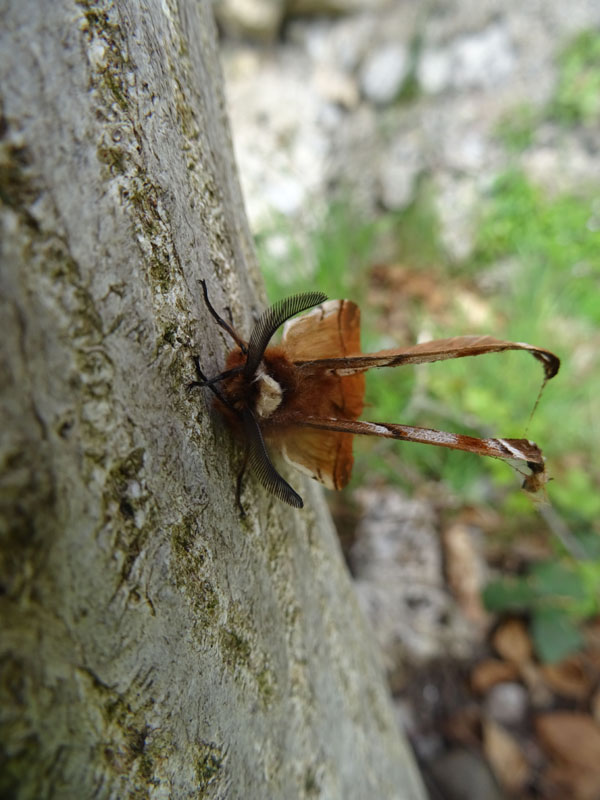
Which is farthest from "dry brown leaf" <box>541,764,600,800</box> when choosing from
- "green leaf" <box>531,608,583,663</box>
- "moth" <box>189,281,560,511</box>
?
"moth" <box>189,281,560,511</box>

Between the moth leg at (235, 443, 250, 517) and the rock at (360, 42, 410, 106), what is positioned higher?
the rock at (360, 42, 410, 106)

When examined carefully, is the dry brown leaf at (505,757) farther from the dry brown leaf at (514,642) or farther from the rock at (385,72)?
the rock at (385,72)

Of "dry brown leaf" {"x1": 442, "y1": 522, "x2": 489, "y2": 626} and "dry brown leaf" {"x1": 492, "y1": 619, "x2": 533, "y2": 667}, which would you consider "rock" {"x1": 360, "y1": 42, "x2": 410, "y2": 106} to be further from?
→ "dry brown leaf" {"x1": 492, "y1": 619, "x2": 533, "y2": 667}

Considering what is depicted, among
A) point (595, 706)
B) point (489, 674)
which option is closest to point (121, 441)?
point (489, 674)

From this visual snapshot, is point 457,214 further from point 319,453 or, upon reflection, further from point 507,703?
point 319,453

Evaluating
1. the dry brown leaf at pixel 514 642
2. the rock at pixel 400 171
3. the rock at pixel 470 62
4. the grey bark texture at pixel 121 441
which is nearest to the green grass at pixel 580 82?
the rock at pixel 470 62
